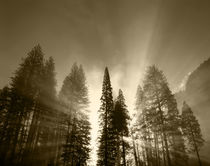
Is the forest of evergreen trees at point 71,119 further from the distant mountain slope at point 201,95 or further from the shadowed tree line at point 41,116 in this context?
the distant mountain slope at point 201,95

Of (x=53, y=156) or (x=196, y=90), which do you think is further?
(x=196, y=90)

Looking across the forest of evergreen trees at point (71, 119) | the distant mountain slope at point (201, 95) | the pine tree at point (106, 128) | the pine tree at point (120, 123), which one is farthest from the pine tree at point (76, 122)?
the distant mountain slope at point (201, 95)

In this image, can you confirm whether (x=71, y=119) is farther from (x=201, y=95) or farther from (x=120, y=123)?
(x=201, y=95)

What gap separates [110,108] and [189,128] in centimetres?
2160

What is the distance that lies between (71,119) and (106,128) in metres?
6.21

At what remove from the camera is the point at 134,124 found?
89.2ft

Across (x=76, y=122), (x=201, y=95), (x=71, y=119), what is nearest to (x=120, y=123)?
(x=76, y=122)

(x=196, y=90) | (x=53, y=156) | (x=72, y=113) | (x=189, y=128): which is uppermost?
(x=196, y=90)

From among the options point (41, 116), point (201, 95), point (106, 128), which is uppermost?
point (201, 95)

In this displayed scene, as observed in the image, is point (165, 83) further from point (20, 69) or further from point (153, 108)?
point (20, 69)

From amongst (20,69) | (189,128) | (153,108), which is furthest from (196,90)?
(20,69)

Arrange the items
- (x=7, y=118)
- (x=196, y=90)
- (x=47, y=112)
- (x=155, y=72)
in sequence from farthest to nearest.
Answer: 1. (x=196, y=90)
2. (x=47, y=112)
3. (x=155, y=72)
4. (x=7, y=118)

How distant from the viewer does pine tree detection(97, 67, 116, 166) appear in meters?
18.3

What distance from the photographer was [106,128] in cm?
1939
